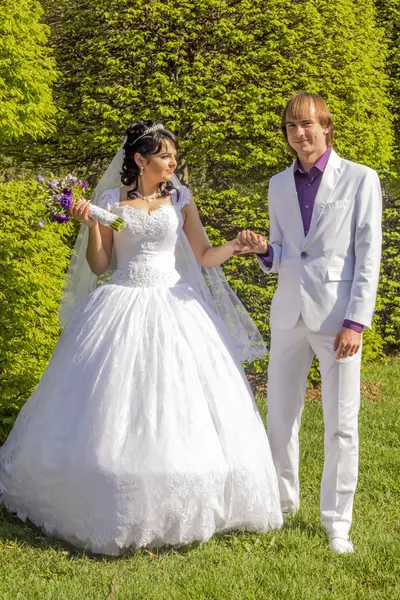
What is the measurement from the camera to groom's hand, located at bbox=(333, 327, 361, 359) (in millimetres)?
4121

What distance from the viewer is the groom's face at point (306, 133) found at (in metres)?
4.26

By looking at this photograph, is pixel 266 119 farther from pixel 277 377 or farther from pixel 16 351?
pixel 277 377

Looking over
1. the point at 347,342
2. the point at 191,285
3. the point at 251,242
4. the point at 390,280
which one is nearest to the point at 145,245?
the point at 191,285

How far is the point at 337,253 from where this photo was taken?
4.27 meters

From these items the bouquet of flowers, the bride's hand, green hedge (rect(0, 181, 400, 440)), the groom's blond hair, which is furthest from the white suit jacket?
green hedge (rect(0, 181, 400, 440))

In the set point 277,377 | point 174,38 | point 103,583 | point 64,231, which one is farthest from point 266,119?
point 103,583

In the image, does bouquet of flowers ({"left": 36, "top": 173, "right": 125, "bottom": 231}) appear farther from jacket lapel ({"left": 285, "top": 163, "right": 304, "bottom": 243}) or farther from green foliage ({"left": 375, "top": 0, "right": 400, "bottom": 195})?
green foliage ({"left": 375, "top": 0, "right": 400, "bottom": 195})

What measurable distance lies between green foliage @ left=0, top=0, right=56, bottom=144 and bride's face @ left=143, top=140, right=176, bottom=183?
2474 millimetres

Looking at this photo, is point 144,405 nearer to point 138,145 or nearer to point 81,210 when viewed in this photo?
point 81,210

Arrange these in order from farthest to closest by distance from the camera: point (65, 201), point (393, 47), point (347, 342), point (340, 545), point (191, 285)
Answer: point (393, 47) < point (191, 285) < point (65, 201) < point (340, 545) < point (347, 342)

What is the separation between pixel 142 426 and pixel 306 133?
1790 millimetres

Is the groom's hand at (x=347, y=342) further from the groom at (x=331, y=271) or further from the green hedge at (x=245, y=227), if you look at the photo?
the green hedge at (x=245, y=227)

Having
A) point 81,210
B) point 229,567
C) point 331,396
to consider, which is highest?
point 81,210

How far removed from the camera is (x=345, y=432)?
168 inches
